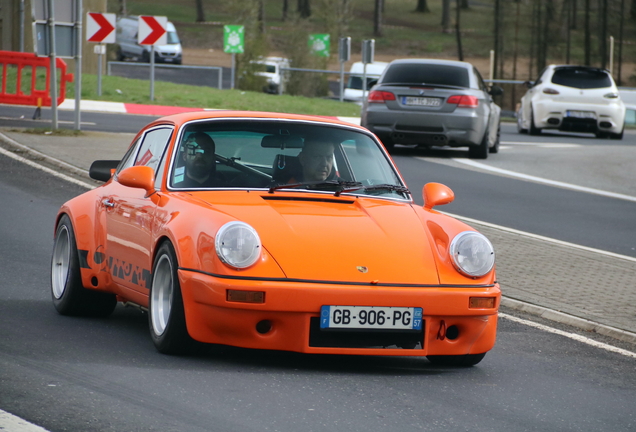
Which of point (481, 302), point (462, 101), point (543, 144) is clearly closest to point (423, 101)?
point (462, 101)

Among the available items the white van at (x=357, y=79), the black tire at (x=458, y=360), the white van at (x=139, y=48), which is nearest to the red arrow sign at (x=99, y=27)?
the white van at (x=357, y=79)

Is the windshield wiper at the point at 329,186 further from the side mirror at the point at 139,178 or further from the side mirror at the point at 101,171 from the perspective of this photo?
the side mirror at the point at 101,171

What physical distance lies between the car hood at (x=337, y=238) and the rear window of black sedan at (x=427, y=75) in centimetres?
1371

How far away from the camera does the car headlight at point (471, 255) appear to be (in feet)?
19.9

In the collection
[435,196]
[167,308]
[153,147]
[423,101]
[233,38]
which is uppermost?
[233,38]

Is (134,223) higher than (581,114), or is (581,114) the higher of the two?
(134,223)

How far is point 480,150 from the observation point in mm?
20422

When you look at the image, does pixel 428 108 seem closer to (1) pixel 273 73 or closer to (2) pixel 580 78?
(2) pixel 580 78

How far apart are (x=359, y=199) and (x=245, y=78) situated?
3407 cm

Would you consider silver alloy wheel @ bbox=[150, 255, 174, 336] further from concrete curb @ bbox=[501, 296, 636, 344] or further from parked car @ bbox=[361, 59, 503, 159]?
parked car @ bbox=[361, 59, 503, 159]

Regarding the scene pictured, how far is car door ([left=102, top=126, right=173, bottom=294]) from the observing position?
648 cm

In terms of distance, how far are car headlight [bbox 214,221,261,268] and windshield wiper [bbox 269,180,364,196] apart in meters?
0.82

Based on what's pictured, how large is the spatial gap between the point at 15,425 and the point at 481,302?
2.53 meters

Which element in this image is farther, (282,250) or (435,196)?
(435,196)
